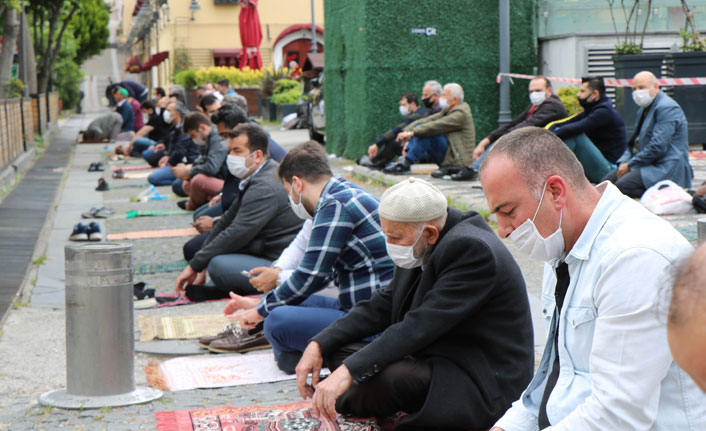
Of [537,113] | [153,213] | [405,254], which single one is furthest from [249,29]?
[405,254]

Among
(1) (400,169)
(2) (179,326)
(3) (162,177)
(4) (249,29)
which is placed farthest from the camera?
(4) (249,29)

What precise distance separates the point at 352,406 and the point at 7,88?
22411 mm

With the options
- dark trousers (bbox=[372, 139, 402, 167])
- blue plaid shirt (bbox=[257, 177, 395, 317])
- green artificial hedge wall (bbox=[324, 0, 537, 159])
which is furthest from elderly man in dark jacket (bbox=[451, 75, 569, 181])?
blue plaid shirt (bbox=[257, 177, 395, 317])

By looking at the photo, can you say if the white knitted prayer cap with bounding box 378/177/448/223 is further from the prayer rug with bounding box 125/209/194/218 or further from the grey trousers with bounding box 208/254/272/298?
the prayer rug with bounding box 125/209/194/218

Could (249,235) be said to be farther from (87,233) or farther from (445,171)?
(445,171)

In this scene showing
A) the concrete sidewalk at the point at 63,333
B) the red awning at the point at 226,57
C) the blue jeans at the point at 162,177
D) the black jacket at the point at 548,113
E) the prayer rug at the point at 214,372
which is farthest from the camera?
the red awning at the point at 226,57

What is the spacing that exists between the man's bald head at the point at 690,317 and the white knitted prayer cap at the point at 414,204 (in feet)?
8.57

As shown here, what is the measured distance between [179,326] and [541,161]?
4434 mm

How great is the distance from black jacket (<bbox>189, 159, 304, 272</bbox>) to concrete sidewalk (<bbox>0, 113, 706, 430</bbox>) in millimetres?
468

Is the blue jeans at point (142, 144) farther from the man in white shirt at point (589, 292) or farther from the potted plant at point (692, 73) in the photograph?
the man in white shirt at point (589, 292)

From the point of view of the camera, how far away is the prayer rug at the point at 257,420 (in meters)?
4.27

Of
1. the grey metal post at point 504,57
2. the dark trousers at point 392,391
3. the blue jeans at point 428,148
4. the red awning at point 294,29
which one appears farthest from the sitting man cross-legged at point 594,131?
the red awning at point 294,29

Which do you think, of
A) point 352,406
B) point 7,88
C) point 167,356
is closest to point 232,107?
point 167,356

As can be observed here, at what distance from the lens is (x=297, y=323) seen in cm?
510
